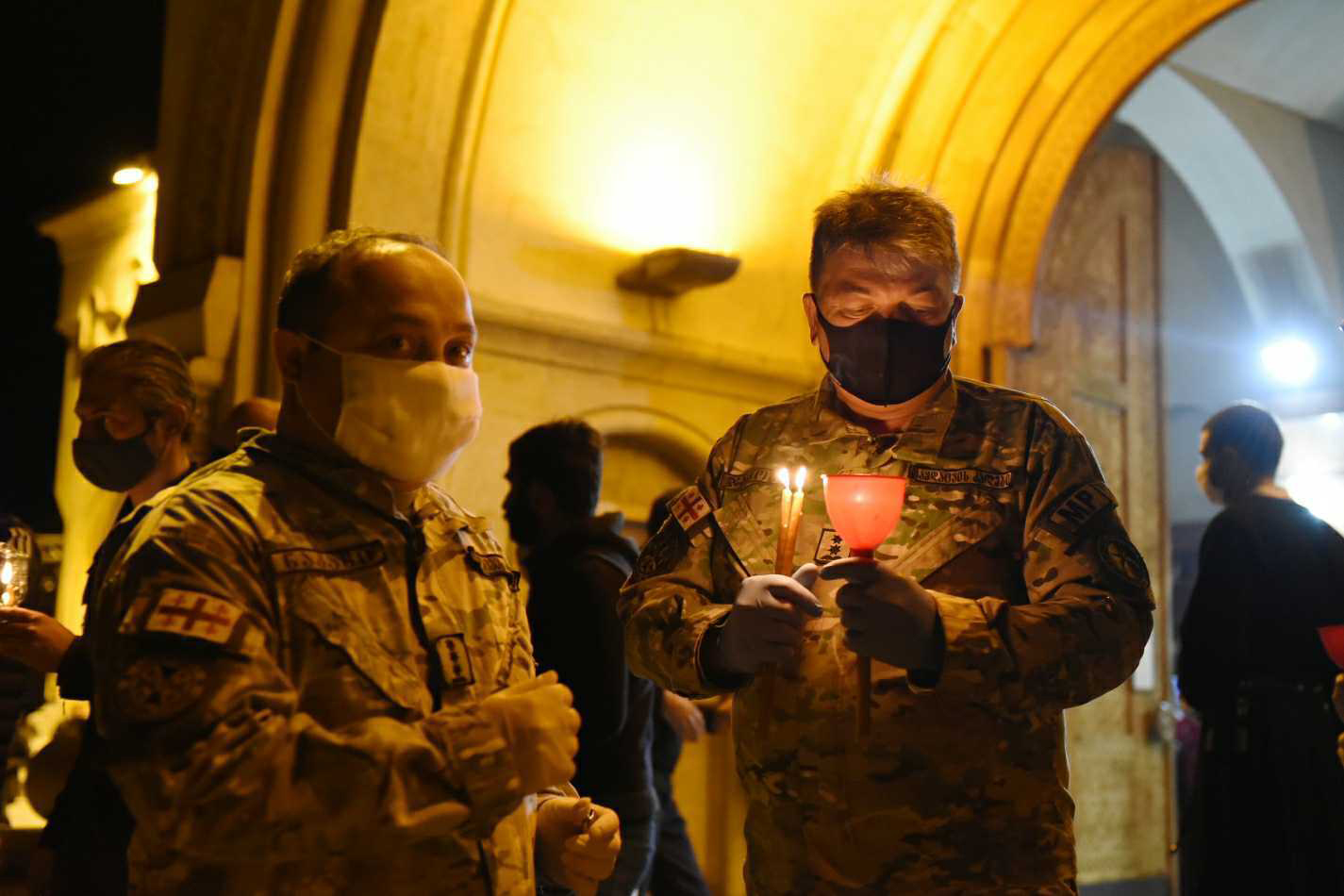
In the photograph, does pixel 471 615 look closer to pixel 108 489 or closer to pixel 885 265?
pixel 885 265

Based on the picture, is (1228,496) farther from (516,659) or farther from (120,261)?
(120,261)

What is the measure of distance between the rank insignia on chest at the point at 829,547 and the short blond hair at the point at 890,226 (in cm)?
45

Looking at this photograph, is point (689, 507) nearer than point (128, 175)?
Yes

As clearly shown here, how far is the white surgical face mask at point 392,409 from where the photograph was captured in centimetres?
183

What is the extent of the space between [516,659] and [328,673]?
0.36 metres

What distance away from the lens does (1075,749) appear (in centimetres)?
789

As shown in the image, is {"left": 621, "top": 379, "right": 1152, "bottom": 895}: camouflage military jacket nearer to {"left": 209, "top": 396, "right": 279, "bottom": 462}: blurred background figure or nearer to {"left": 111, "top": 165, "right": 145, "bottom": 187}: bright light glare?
{"left": 209, "top": 396, "right": 279, "bottom": 462}: blurred background figure

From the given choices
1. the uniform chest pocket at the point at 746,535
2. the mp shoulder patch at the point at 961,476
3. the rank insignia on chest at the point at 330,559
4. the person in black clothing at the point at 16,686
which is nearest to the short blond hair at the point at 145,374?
the person in black clothing at the point at 16,686

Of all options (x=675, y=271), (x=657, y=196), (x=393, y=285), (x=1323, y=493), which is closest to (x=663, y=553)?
(x=393, y=285)

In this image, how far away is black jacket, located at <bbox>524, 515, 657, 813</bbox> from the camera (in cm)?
378

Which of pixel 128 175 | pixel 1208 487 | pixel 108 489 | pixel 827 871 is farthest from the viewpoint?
pixel 128 175

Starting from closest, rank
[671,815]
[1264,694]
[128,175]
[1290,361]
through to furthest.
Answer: [1264,694] < [671,815] < [128,175] < [1290,361]

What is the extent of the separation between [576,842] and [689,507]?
28.4 inches

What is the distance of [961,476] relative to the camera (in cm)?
232
